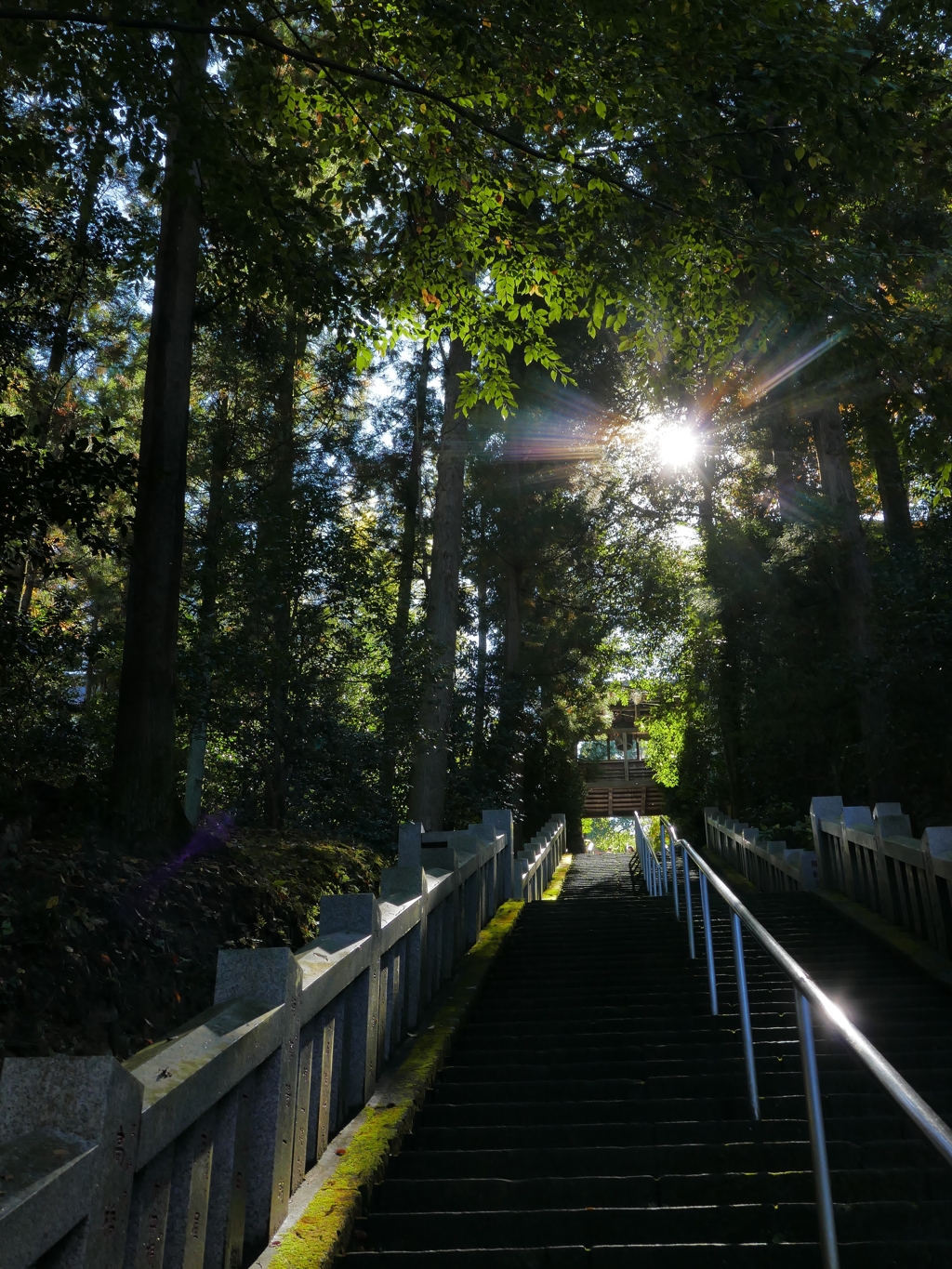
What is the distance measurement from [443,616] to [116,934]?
31.9 ft

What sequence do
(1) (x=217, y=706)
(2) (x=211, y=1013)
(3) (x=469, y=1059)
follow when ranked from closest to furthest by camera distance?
1. (2) (x=211, y=1013)
2. (3) (x=469, y=1059)
3. (1) (x=217, y=706)

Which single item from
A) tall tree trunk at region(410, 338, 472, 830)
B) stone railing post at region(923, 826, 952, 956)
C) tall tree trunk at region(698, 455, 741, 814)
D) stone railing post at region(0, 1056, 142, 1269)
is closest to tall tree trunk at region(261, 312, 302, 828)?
tall tree trunk at region(410, 338, 472, 830)

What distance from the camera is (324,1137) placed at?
373cm

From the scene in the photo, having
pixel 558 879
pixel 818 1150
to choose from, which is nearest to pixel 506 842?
pixel 818 1150

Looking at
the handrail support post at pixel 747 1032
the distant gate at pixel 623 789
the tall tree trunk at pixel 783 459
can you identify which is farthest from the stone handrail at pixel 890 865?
the distant gate at pixel 623 789

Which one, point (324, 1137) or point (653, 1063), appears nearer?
point (324, 1137)

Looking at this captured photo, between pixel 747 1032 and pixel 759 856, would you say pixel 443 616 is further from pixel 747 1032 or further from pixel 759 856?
pixel 747 1032

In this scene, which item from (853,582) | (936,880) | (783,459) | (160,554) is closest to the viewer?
(936,880)

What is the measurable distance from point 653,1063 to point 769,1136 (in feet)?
3.51

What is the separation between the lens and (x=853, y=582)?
50.5ft

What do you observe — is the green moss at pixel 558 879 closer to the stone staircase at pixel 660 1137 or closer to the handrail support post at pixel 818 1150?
the stone staircase at pixel 660 1137

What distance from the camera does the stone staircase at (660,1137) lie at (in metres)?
3.15

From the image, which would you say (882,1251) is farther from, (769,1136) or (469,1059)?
(469,1059)

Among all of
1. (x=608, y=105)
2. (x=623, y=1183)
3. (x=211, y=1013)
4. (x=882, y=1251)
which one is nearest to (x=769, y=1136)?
(x=623, y=1183)
